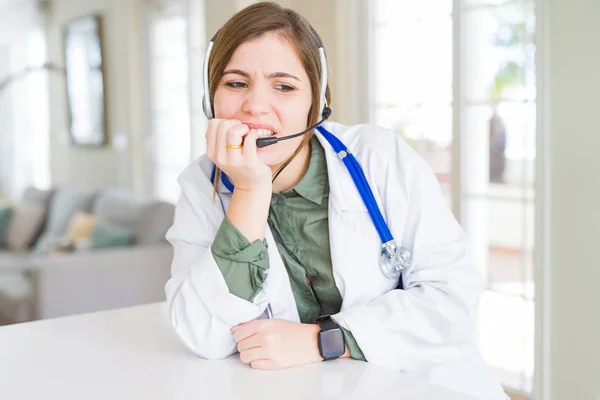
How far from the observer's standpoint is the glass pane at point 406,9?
2.87 m

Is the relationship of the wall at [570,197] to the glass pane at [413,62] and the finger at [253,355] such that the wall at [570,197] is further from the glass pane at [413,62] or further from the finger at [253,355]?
the finger at [253,355]

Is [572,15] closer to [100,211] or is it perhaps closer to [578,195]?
[578,195]

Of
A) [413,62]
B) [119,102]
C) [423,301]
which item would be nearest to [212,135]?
[423,301]

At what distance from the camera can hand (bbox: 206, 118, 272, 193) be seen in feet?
3.95

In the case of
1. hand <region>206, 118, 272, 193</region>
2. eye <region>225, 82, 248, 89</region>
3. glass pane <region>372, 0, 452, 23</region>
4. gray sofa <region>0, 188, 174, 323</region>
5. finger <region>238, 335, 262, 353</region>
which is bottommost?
gray sofa <region>0, 188, 174, 323</region>

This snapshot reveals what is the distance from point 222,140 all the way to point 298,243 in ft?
0.99

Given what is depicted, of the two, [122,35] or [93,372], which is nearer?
[93,372]

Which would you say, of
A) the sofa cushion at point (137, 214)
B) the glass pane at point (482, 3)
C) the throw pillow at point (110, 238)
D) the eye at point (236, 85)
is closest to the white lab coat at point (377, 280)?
the eye at point (236, 85)

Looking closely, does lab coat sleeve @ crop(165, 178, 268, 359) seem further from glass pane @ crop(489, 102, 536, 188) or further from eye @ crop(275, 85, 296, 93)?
glass pane @ crop(489, 102, 536, 188)

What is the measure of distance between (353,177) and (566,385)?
1.41m

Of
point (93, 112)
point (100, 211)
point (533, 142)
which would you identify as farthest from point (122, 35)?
point (533, 142)

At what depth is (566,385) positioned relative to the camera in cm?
230

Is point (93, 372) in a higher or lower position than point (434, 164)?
lower

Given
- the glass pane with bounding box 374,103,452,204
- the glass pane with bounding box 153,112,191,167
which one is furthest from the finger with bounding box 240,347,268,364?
the glass pane with bounding box 153,112,191,167
